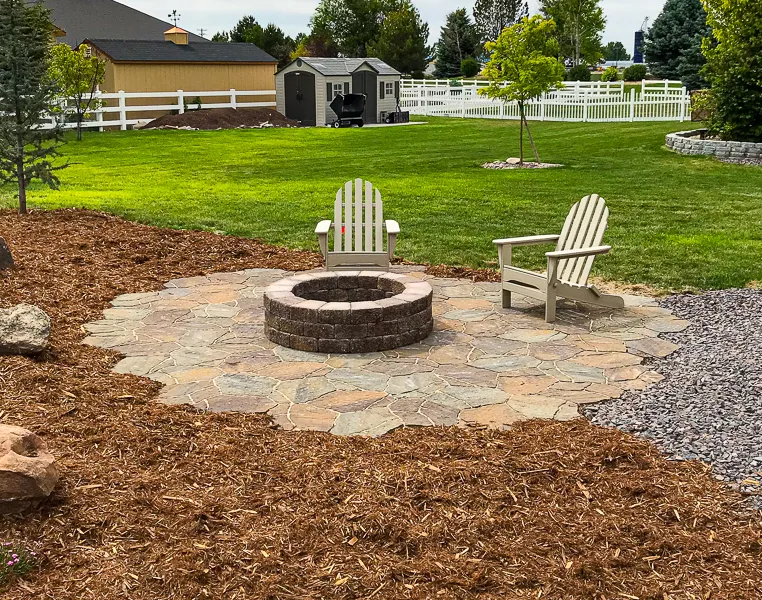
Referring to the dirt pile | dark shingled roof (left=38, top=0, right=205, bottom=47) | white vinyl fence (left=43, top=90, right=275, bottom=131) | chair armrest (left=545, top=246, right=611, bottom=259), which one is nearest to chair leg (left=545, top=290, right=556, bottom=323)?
chair armrest (left=545, top=246, right=611, bottom=259)

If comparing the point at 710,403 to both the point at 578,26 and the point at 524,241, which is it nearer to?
the point at 524,241

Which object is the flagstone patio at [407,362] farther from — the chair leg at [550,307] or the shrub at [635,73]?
the shrub at [635,73]

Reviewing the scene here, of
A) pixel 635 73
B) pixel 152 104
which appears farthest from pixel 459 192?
pixel 635 73

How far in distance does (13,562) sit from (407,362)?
3106mm

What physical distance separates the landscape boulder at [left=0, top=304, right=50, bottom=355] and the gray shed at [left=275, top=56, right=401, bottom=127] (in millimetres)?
27485

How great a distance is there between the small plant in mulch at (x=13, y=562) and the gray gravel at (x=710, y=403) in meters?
3.01

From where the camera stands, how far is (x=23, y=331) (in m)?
5.59

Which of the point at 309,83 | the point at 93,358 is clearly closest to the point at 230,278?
the point at 93,358

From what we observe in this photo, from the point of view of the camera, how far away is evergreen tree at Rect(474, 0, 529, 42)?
266ft

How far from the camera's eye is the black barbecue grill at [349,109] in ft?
101

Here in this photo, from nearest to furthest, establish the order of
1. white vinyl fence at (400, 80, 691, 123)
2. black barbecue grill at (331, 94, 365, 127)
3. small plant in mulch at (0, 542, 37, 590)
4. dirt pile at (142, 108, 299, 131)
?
small plant in mulch at (0, 542, 37, 590) → white vinyl fence at (400, 80, 691, 123) → dirt pile at (142, 108, 299, 131) → black barbecue grill at (331, 94, 365, 127)

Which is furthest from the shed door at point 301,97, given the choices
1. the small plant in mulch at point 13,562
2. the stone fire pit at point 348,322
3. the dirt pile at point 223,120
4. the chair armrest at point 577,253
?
the small plant in mulch at point 13,562

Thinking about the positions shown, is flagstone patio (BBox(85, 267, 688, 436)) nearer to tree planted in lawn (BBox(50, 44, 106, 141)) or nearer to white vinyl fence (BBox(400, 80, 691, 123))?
white vinyl fence (BBox(400, 80, 691, 123))

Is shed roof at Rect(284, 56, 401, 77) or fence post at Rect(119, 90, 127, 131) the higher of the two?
shed roof at Rect(284, 56, 401, 77)
